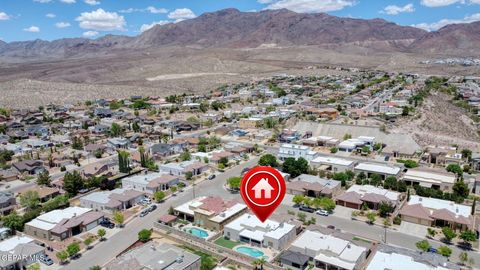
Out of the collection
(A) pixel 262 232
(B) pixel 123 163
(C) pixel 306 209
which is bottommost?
(C) pixel 306 209

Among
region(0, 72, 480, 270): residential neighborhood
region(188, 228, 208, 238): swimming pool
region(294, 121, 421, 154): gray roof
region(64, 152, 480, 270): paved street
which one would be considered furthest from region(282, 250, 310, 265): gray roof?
region(294, 121, 421, 154): gray roof

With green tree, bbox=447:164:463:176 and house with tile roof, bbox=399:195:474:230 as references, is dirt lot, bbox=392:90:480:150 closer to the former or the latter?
green tree, bbox=447:164:463:176

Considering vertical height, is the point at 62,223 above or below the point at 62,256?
above

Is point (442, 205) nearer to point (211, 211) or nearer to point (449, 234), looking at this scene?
point (449, 234)

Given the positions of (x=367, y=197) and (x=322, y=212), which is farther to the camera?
(x=367, y=197)

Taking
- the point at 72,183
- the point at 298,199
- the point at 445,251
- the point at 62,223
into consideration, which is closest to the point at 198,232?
the point at 298,199

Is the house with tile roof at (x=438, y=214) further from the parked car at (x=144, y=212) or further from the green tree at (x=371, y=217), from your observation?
the parked car at (x=144, y=212)

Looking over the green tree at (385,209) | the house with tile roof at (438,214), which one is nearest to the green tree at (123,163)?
the green tree at (385,209)
